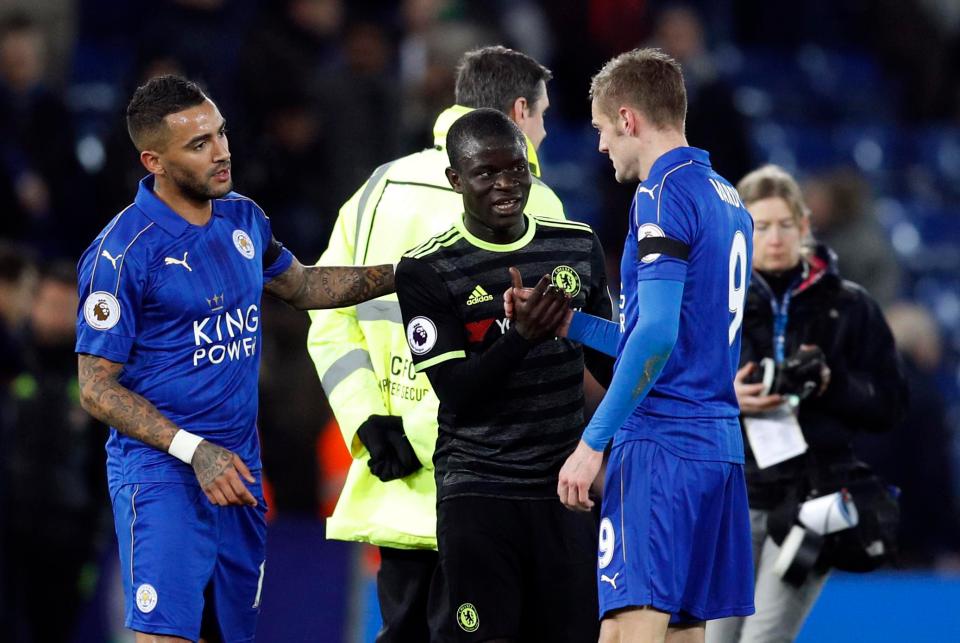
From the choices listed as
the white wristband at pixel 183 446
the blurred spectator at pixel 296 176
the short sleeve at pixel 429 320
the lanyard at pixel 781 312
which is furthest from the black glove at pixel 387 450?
the blurred spectator at pixel 296 176

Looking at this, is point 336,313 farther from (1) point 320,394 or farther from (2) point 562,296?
(1) point 320,394

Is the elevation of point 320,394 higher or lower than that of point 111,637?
higher

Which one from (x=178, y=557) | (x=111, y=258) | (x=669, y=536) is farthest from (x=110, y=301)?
(x=669, y=536)

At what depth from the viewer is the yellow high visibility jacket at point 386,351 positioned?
5.03m

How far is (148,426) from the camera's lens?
14.8ft

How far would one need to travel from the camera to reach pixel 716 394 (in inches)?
179

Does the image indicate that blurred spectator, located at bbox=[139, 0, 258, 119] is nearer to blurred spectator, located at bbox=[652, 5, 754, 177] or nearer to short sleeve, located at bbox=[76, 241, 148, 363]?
blurred spectator, located at bbox=[652, 5, 754, 177]

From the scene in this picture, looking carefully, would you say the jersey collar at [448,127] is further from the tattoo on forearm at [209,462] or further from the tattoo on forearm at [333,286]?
the tattoo on forearm at [209,462]

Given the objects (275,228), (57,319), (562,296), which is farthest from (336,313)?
(275,228)

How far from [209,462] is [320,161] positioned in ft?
19.4

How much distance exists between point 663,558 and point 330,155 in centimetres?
636

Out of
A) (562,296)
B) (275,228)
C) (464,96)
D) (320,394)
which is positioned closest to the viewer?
(562,296)

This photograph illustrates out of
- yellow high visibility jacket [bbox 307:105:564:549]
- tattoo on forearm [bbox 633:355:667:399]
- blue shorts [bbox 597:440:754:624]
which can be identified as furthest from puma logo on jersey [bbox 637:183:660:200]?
blue shorts [bbox 597:440:754:624]

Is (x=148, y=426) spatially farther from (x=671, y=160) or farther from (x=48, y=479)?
(x=48, y=479)
